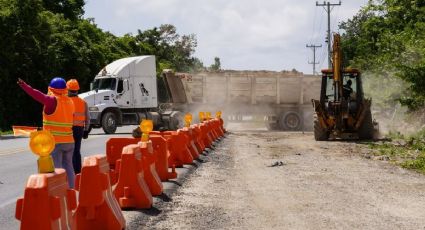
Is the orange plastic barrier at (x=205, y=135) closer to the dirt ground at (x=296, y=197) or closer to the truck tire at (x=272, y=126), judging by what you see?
the dirt ground at (x=296, y=197)

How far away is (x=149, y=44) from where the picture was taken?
82.1m

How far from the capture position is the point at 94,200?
253 inches

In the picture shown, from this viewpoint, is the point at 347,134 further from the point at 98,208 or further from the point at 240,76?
the point at 98,208

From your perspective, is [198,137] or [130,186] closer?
[130,186]

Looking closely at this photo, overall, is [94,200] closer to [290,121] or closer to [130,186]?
[130,186]

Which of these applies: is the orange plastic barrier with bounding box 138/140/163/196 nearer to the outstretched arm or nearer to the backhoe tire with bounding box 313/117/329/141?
the outstretched arm

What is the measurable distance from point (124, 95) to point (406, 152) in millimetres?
14867

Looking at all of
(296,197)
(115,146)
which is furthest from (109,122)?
(296,197)

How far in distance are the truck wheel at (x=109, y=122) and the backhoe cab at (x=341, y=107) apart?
9.78 metres

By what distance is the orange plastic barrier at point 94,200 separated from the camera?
21.0 ft

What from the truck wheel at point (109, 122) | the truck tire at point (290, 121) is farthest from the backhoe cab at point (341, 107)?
the truck tire at point (290, 121)

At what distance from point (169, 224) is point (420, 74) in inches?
589

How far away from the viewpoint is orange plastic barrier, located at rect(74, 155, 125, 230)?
6.40 meters

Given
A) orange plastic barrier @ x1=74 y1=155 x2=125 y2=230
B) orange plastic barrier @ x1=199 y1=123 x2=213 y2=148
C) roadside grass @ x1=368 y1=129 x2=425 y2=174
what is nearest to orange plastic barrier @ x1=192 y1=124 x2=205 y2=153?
orange plastic barrier @ x1=199 y1=123 x2=213 y2=148
